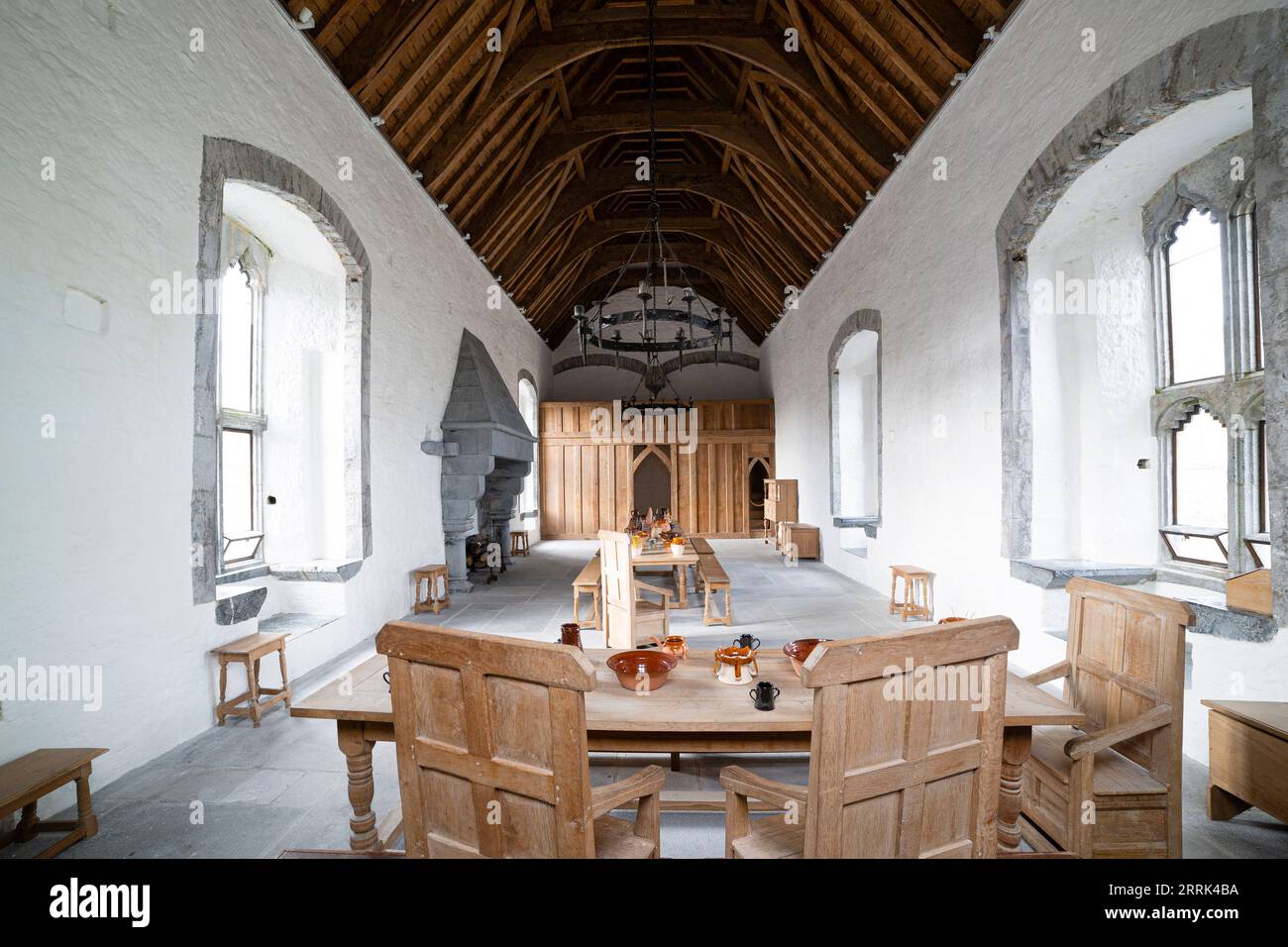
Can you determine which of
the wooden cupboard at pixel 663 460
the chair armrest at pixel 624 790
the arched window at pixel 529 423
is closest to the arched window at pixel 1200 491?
the chair armrest at pixel 624 790

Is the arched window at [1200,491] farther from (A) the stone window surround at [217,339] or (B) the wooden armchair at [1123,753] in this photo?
(A) the stone window surround at [217,339]

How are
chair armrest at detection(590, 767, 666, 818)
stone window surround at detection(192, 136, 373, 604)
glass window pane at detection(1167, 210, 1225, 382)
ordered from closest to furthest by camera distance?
chair armrest at detection(590, 767, 666, 818)
stone window surround at detection(192, 136, 373, 604)
glass window pane at detection(1167, 210, 1225, 382)

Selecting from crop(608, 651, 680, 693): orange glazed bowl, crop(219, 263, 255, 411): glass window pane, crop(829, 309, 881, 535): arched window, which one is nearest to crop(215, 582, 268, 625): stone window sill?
crop(219, 263, 255, 411): glass window pane

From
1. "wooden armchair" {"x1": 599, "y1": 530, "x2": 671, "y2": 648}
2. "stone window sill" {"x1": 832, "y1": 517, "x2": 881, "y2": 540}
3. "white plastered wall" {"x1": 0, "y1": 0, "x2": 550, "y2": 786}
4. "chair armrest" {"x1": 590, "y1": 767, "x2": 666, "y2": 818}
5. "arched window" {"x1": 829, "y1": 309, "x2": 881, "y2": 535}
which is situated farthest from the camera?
"arched window" {"x1": 829, "y1": 309, "x2": 881, "y2": 535}

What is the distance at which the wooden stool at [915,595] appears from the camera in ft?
16.8

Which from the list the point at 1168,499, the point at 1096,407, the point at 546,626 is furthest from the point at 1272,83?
the point at 546,626

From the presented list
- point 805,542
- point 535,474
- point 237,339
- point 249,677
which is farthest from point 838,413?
point 249,677

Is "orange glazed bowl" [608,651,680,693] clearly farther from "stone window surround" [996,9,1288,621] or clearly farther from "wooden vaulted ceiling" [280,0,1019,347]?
"wooden vaulted ceiling" [280,0,1019,347]

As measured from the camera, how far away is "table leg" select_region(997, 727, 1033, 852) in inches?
64.8

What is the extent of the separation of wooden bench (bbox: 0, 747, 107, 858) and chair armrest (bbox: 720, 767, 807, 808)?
2.30 meters

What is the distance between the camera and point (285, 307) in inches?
188

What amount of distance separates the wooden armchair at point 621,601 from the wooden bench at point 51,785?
2.37 metres

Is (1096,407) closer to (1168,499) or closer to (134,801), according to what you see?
(1168,499)

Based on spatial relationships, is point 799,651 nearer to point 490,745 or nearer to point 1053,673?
point 1053,673
